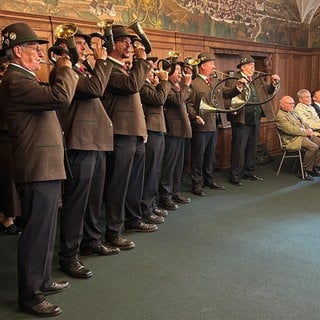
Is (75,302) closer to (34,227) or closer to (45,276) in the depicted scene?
(45,276)

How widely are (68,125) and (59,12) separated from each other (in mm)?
2487

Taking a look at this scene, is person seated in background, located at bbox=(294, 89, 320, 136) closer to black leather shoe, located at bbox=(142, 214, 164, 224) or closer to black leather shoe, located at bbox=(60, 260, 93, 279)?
black leather shoe, located at bbox=(142, 214, 164, 224)

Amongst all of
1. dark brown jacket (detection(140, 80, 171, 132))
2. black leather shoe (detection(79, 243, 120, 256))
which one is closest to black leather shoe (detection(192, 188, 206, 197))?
dark brown jacket (detection(140, 80, 171, 132))

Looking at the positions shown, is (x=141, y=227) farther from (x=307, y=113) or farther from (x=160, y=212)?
(x=307, y=113)

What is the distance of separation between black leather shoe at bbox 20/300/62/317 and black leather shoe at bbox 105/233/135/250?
1073 millimetres

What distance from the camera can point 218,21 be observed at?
24.4 feet

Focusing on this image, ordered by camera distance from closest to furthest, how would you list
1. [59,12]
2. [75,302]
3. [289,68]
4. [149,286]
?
[75,302]
[149,286]
[59,12]
[289,68]

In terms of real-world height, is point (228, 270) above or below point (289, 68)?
below

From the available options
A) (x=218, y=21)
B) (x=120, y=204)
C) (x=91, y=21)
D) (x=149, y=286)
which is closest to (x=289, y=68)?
(x=218, y=21)

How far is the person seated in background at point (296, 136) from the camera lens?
258 inches

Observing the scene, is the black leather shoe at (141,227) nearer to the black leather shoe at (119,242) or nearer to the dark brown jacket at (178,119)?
the black leather shoe at (119,242)

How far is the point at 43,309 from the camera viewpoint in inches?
103

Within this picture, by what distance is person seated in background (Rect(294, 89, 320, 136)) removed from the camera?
6.88 m

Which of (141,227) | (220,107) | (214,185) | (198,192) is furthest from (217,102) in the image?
(141,227)
